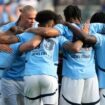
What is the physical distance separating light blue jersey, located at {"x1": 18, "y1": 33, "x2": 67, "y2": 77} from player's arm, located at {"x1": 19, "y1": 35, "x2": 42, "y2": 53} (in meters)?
0.08

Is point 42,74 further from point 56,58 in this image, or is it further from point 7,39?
point 7,39

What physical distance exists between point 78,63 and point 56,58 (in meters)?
0.33

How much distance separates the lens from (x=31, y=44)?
25.2ft

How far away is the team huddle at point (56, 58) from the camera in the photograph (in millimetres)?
7742

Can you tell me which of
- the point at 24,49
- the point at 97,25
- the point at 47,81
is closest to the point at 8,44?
the point at 24,49

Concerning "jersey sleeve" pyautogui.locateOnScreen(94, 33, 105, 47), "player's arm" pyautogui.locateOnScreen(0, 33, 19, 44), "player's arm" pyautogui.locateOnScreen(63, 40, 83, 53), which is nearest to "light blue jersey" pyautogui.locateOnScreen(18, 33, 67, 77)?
"player's arm" pyautogui.locateOnScreen(63, 40, 83, 53)

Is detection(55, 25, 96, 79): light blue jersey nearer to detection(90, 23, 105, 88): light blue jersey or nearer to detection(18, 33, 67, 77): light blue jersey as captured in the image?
detection(90, 23, 105, 88): light blue jersey

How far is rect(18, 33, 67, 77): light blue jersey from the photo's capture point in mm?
7734

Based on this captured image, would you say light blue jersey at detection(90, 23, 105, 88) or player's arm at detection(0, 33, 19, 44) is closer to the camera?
player's arm at detection(0, 33, 19, 44)

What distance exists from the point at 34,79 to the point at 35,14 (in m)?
1.39

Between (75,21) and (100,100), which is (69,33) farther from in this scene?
(100,100)

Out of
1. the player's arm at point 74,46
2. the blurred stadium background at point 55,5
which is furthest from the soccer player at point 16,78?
the blurred stadium background at point 55,5

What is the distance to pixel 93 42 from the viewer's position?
7.91 meters

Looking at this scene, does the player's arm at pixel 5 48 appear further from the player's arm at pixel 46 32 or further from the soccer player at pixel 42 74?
the player's arm at pixel 46 32
